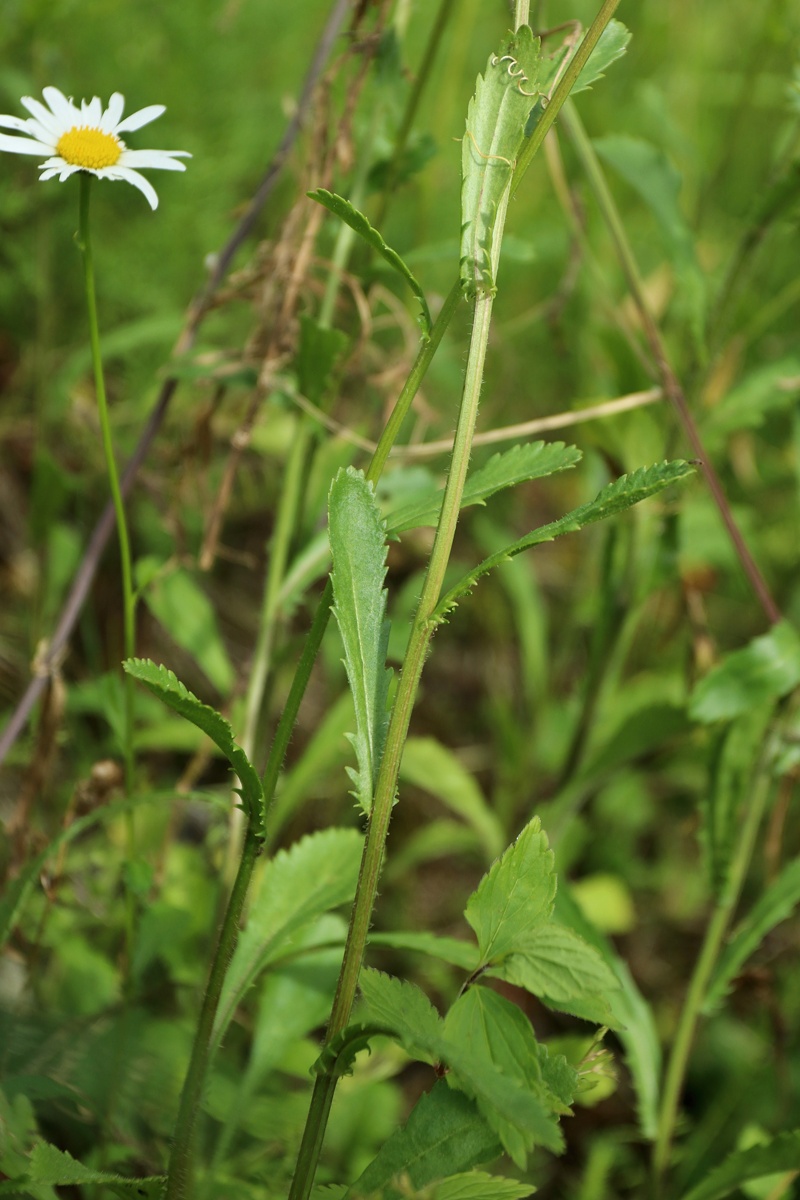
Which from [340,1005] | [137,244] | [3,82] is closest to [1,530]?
[137,244]

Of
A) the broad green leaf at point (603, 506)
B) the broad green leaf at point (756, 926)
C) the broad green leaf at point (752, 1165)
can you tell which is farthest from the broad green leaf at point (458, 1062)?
the broad green leaf at point (756, 926)

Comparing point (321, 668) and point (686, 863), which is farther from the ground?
point (321, 668)

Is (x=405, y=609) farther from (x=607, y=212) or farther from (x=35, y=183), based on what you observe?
(x=35, y=183)

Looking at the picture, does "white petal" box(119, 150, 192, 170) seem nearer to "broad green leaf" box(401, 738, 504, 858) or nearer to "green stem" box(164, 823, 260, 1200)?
"green stem" box(164, 823, 260, 1200)

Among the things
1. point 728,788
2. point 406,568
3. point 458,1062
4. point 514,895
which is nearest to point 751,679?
point 728,788

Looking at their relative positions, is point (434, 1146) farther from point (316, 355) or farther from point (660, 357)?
point (660, 357)

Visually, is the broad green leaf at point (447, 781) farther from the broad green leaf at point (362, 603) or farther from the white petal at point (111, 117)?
the white petal at point (111, 117)

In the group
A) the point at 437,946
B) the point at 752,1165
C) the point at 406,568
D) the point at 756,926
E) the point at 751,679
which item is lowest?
the point at 752,1165
